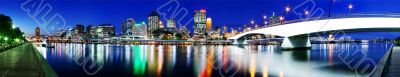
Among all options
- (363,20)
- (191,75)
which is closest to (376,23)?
(363,20)

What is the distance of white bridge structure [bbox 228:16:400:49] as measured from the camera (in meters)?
53.6

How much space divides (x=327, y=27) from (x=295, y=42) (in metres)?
17.4

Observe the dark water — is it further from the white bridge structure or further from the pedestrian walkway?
the white bridge structure

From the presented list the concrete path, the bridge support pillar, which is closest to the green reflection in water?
the concrete path

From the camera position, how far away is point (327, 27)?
61562mm

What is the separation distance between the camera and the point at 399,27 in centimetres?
5228

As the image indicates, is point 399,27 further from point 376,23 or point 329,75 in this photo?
→ point 329,75

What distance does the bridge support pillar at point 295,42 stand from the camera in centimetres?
7739

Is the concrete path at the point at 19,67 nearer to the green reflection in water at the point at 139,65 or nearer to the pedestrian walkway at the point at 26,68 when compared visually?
the pedestrian walkway at the point at 26,68

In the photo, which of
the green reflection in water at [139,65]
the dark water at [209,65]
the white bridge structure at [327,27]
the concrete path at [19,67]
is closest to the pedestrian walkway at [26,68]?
the concrete path at [19,67]

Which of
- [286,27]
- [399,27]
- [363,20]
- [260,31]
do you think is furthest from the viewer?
[260,31]

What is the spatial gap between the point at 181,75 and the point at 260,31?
2351 inches

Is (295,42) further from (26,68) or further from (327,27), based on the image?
(26,68)

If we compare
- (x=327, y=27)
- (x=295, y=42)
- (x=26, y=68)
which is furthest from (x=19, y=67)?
(x=295, y=42)
